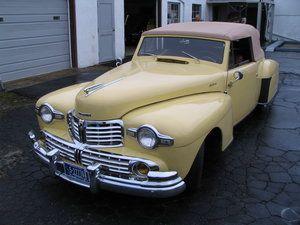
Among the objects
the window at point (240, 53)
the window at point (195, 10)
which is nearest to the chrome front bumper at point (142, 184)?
the window at point (240, 53)

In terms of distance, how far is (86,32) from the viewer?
39.7ft

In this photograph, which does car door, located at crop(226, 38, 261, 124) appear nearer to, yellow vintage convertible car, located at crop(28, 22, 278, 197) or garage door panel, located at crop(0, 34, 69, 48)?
yellow vintage convertible car, located at crop(28, 22, 278, 197)

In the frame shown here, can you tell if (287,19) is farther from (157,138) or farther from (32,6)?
(157,138)

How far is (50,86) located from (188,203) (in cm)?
618

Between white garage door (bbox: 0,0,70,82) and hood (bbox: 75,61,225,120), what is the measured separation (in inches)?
213

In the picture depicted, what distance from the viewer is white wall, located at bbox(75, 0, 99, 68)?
1180 cm

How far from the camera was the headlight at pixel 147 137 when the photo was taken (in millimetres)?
3461

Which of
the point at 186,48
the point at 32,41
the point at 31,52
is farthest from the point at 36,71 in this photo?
the point at 186,48

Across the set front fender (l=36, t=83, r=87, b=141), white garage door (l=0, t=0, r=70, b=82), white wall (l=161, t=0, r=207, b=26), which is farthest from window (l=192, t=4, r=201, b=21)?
front fender (l=36, t=83, r=87, b=141)

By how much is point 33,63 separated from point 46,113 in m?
6.60

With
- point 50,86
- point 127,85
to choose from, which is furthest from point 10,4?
point 127,85

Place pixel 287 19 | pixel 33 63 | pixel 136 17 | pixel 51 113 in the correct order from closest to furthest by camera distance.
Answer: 1. pixel 51 113
2. pixel 33 63
3. pixel 136 17
4. pixel 287 19

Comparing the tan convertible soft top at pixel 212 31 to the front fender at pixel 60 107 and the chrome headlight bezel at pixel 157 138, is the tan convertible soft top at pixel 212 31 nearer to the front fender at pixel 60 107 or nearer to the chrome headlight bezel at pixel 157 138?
the front fender at pixel 60 107

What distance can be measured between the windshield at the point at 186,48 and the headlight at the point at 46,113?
187 cm
